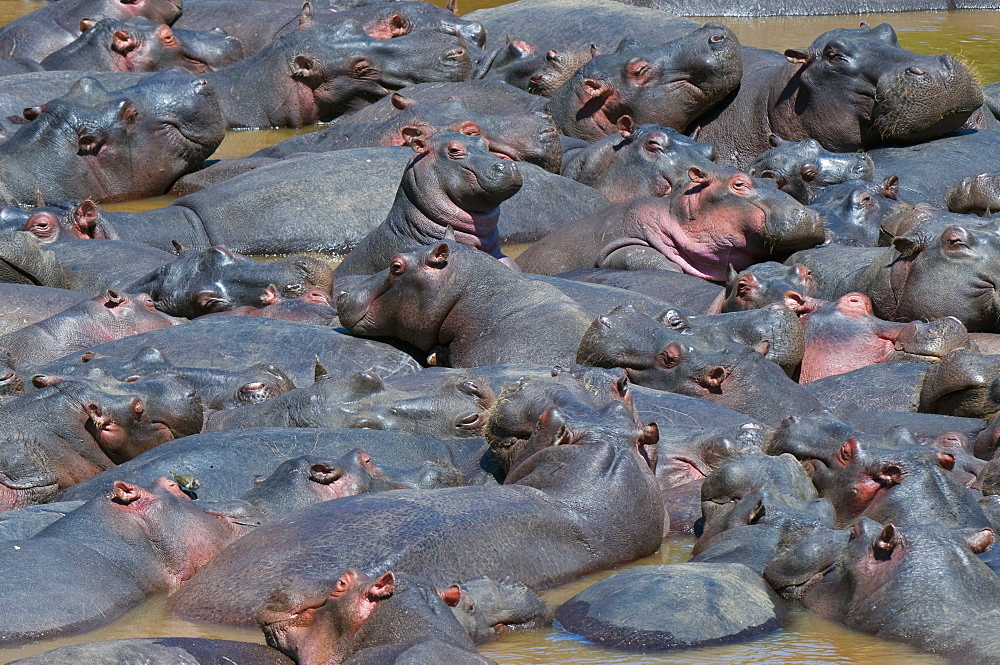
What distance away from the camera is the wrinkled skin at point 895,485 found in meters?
5.02

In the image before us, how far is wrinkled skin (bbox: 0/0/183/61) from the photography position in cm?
1409

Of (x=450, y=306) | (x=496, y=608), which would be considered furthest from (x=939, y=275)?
(x=496, y=608)

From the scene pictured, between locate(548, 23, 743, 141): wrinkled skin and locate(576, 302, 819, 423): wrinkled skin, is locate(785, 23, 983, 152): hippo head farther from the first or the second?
locate(576, 302, 819, 423): wrinkled skin

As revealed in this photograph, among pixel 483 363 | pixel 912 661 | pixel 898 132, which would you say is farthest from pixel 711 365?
pixel 898 132

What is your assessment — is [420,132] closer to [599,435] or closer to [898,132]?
[898,132]

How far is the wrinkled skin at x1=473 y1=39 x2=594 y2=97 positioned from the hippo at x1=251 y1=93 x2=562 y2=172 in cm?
126

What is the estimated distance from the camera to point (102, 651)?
385 cm

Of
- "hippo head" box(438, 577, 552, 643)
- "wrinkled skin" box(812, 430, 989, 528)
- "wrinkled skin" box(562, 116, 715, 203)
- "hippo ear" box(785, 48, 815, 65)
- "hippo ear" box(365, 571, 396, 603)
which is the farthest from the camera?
"hippo ear" box(785, 48, 815, 65)

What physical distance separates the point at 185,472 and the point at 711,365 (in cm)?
233

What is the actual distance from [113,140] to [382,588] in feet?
24.0

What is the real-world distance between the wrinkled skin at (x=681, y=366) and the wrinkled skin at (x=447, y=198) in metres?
1.65

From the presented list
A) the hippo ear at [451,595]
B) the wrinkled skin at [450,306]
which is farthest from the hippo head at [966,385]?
the hippo ear at [451,595]

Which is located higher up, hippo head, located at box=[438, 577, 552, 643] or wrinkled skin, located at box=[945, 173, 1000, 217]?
hippo head, located at box=[438, 577, 552, 643]

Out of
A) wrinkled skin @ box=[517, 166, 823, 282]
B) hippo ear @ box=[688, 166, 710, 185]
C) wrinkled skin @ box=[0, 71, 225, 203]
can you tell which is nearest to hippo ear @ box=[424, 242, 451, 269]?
wrinkled skin @ box=[517, 166, 823, 282]
